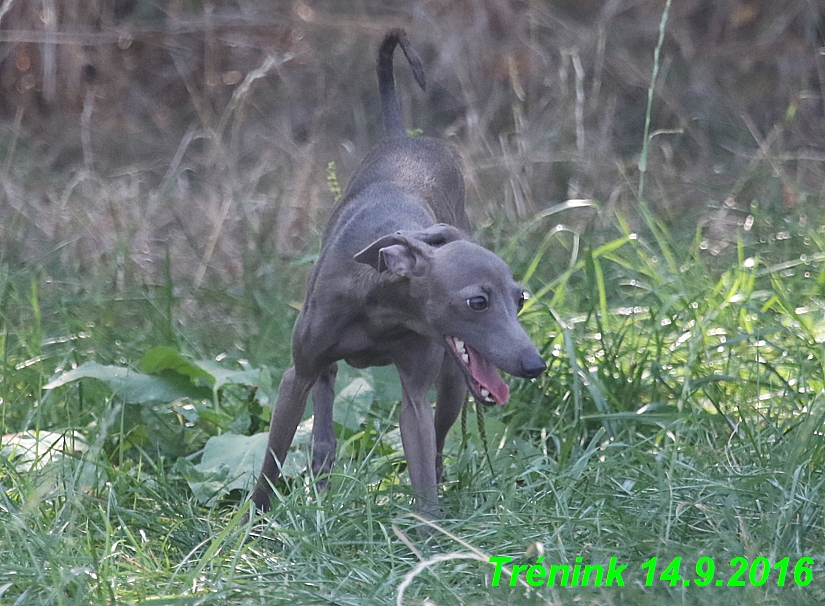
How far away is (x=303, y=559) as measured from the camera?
106 inches

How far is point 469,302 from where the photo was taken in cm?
260

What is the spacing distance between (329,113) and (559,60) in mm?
1605

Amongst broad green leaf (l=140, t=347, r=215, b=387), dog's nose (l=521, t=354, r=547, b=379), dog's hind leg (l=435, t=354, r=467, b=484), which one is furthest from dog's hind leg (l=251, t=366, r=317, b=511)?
dog's nose (l=521, t=354, r=547, b=379)

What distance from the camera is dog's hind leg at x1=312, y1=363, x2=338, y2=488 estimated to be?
325 centimetres

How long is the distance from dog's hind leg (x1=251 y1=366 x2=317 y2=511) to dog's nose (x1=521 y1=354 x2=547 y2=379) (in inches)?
30.7

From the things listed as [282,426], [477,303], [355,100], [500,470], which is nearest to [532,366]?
[477,303]

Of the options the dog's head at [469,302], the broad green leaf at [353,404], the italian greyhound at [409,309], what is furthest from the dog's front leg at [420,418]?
the broad green leaf at [353,404]

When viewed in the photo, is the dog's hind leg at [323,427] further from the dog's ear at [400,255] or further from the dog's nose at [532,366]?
the dog's nose at [532,366]

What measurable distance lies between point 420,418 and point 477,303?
0.51 metres

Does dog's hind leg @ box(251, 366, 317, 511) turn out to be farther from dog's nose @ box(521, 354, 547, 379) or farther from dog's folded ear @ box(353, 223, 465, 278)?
dog's nose @ box(521, 354, 547, 379)

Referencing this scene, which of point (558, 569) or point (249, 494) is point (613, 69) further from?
point (558, 569)

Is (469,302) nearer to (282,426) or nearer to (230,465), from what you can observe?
(282,426)

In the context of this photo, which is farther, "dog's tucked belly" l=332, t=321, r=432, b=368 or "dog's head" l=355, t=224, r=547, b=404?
"dog's tucked belly" l=332, t=321, r=432, b=368

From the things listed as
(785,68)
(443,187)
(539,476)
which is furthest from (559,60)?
(539,476)
